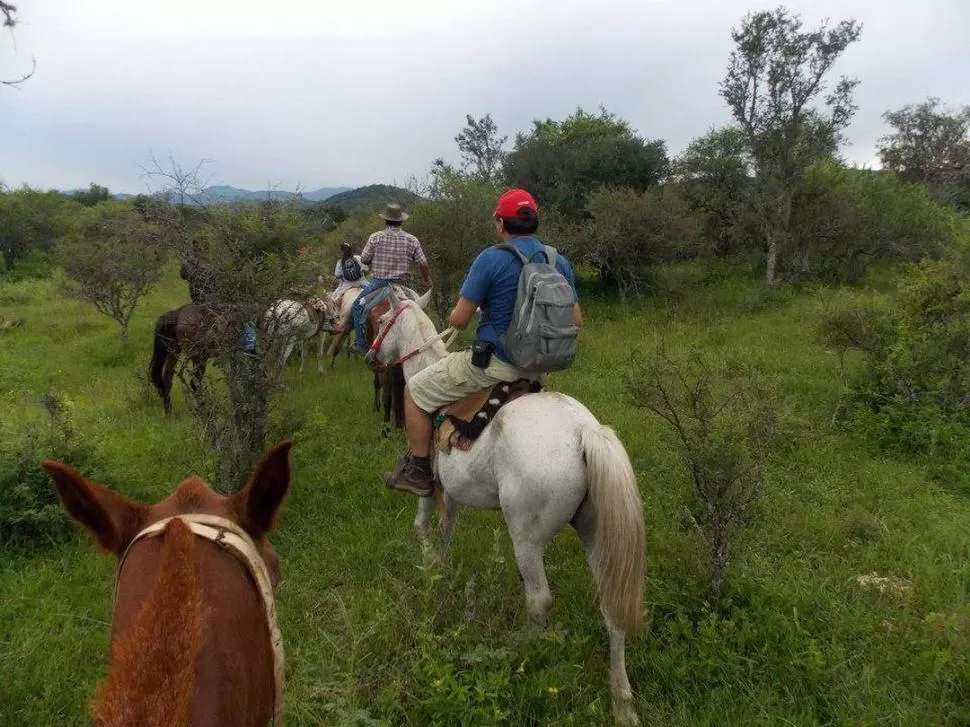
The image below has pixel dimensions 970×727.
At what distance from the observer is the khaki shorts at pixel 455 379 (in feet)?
11.4

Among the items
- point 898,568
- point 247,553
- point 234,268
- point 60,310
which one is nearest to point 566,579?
point 898,568

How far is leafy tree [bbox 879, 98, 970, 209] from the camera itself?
2722cm

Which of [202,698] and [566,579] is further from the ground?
[202,698]

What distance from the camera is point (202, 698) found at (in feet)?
3.87

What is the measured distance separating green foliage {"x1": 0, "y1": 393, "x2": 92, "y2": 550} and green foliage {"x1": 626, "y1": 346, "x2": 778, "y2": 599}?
181 inches

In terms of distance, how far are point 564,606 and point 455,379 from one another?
1.62m

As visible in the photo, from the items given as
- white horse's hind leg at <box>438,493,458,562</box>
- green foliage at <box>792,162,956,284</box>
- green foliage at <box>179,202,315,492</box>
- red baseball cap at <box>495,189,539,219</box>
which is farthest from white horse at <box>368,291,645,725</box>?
green foliage at <box>792,162,956,284</box>

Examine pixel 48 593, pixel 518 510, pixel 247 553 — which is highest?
pixel 247 553

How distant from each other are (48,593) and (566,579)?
11.5 feet

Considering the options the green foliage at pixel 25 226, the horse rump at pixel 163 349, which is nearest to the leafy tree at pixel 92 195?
the green foliage at pixel 25 226

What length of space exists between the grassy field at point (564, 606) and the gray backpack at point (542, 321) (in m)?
1.19

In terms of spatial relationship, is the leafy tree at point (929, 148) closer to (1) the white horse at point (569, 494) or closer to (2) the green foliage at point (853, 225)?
(2) the green foliage at point (853, 225)

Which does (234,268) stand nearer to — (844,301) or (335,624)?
(335,624)

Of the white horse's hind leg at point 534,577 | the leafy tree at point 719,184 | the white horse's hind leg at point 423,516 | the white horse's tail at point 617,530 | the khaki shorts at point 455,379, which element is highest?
the leafy tree at point 719,184
